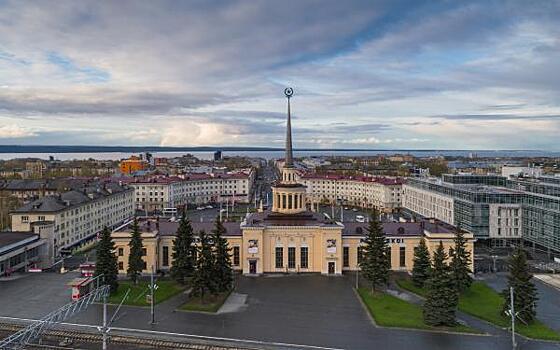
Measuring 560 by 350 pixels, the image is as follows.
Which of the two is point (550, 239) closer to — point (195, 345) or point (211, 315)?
point (211, 315)

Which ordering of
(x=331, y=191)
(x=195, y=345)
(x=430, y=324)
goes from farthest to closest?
(x=331, y=191) → (x=430, y=324) → (x=195, y=345)

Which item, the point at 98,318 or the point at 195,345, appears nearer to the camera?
the point at 195,345

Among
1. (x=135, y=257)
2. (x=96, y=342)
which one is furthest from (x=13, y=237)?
(x=96, y=342)

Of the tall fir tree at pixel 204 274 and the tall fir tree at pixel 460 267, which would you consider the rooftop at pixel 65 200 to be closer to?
the tall fir tree at pixel 204 274

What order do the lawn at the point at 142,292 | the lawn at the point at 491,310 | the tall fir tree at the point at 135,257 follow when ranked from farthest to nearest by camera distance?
the tall fir tree at the point at 135,257 → the lawn at the point at 142,292 → the lawn at the point at 491,310

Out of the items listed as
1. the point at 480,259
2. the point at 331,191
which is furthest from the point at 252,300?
the point at 331,191

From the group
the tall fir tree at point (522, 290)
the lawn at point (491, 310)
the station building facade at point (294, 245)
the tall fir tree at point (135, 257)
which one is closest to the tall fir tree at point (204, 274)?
the tall fir tree at point (135, 257)

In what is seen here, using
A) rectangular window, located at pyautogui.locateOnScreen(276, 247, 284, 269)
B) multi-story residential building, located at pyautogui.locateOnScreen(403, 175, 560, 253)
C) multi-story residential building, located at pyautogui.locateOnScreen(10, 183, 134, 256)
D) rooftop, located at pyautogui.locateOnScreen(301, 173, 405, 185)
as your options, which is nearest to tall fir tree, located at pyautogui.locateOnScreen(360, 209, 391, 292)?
rectangular window, located at pyautogui.locateOnScreen(276, 247, 284, 269)
